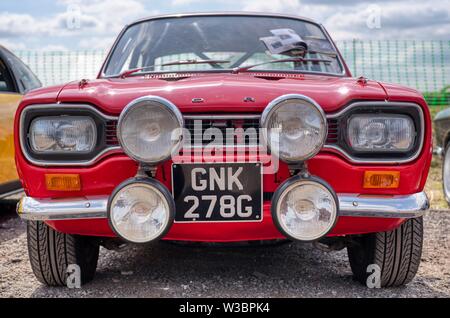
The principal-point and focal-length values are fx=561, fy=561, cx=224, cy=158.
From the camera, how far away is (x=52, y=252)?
9.24 ft

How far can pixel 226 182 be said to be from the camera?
2406mm

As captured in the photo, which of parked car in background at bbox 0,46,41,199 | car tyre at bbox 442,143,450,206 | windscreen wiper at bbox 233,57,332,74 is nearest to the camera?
windscreen wiper at bbox 233,57,332,74

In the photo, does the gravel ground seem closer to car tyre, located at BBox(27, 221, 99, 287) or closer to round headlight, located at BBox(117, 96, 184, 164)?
car tyre, located at BBox(27, 221, 99, 287)

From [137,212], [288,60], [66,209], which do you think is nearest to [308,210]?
[137,212]

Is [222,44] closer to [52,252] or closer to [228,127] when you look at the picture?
[228,127]

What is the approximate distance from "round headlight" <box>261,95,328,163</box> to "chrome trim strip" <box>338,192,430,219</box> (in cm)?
30

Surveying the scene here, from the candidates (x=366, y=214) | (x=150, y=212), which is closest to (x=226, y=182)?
(x=150, y=212)

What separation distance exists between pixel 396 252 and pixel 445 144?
350 centimetres

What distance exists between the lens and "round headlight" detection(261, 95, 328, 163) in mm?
2348

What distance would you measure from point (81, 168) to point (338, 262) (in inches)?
70.4

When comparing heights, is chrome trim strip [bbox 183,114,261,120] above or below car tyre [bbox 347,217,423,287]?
above

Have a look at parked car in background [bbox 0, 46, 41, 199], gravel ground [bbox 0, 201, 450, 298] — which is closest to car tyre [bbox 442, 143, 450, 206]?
gravel ground [bbox 0, 201, 450, 298]

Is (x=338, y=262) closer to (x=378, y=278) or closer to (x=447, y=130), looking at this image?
(x=378, y=278)

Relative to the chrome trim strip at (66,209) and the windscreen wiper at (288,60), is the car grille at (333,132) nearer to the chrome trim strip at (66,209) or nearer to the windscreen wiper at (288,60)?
the windscreen wiper at (288,60)
